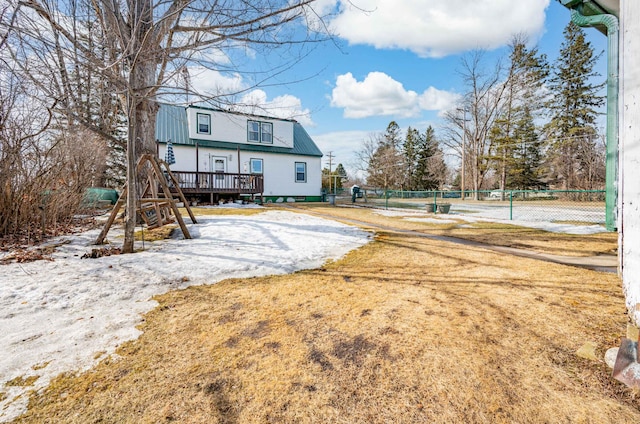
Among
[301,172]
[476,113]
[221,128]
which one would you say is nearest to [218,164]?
[221,128]

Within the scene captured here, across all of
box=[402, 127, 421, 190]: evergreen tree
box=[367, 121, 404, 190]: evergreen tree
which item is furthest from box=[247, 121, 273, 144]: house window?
box=[402, 127, 421, 190]: evergreen tree

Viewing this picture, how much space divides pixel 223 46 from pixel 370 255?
4385mm

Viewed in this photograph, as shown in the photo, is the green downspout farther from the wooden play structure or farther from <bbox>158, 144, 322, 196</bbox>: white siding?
<bbox>158, 144, 322, 196</bbox>: white siding

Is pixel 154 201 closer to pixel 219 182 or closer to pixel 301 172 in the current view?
pixel 219 182

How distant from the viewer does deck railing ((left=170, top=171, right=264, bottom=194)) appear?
46.3 ft

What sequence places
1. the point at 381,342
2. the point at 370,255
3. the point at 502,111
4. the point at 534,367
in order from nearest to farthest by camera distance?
the point at 534,367 < the point at 381,342 < the point at 370,255 < the point at 502,111

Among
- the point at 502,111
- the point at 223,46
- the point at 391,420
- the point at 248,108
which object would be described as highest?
the point at 502,111

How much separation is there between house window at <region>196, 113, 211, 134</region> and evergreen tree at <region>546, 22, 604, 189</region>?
1121 inches

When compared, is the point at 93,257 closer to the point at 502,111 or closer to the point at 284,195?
the point at 284,195

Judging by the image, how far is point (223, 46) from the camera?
16.1 feet

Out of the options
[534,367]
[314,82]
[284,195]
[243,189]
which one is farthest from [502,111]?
[534,367]

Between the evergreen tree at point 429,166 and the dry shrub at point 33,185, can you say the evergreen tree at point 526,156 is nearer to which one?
the evergreen tree at point 429,166

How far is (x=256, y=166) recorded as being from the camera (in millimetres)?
19016

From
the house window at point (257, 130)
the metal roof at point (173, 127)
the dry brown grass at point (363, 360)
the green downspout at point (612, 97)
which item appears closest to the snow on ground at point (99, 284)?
the dry brown grass at point (363, 360)
